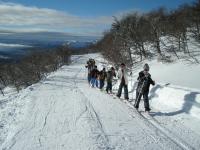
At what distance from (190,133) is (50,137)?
4.41 metres

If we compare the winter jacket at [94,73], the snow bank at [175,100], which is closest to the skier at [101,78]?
the winter jacket at [94,73]

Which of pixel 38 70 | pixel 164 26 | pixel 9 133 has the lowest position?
pixel 38 70

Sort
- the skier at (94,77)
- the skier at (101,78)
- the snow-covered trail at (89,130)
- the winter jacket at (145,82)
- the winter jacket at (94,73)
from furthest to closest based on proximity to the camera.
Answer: the skier at (94,77) < the winter jacket at (94,73) < the skier at (101,78) < the winter jacket at (145,82) < the snow-covered trail at (89,130)

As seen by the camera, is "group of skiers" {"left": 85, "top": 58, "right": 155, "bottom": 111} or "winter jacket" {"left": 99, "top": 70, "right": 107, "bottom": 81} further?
"winter jacket" {"left": 99, "top": 70, "right": 107, "bottom": 81}

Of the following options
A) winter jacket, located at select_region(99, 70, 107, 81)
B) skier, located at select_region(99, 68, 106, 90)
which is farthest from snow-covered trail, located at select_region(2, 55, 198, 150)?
winter jacket, located at select_region(99, 70, 107, 81)

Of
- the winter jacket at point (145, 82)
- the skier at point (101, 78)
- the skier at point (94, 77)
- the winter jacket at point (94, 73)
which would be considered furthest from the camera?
the skier at point (94, 77)

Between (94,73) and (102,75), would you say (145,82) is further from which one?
(94,73)

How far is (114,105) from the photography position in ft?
46.7

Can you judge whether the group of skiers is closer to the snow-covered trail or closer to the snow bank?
the snow-covered trail

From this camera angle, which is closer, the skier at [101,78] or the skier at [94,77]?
the skier at [101,78]

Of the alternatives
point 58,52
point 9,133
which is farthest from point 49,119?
point 58,52

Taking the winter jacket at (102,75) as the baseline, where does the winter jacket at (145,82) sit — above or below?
above

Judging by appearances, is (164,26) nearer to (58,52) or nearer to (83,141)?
(83,141)

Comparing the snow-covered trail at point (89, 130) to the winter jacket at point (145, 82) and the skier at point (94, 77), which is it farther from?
the skier at point (94, 77)
